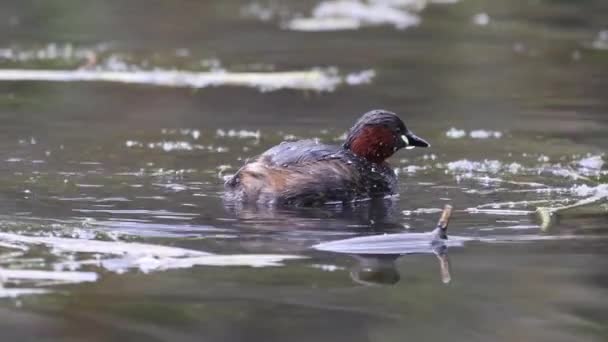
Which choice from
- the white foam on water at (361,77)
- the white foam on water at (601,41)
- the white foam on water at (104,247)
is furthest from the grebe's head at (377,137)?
the white foam on water at (601,41)

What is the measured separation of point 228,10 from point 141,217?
45.8 ft

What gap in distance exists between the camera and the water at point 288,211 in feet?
18.4

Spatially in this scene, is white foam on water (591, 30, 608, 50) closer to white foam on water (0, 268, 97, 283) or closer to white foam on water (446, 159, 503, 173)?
white foam on water (446, 159, 503, 173)

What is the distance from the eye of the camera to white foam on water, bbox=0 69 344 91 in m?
13.1

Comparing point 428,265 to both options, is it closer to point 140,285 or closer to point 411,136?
point 140,285

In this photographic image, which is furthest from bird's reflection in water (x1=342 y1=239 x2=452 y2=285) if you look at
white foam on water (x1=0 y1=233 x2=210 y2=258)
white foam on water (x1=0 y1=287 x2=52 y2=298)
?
Answer: white foam on water (x1=0 y1=287 x2=52 y2=298)

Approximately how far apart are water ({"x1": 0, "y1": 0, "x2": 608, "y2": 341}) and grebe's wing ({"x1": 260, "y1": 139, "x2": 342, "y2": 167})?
391mm

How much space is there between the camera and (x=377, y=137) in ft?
29.0

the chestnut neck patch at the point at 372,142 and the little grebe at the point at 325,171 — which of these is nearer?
the little grebe at the point at 325,171

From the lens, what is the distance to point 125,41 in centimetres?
1683

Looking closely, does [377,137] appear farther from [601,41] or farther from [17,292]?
[601,41]

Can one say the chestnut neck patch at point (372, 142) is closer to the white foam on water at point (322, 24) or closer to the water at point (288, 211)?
the water at point (288, 211)

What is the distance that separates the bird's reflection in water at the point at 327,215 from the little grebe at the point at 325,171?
94 mm

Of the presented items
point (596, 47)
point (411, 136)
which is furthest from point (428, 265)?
point (596, 47)
